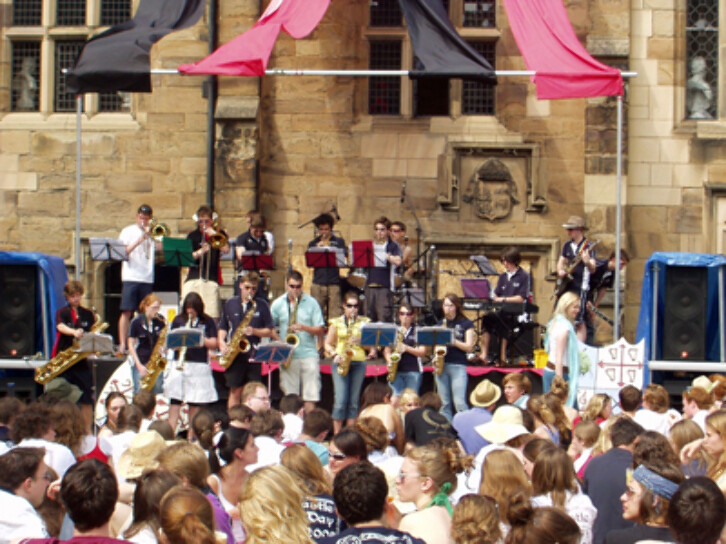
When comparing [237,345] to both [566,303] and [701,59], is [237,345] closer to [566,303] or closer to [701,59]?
[566,303]

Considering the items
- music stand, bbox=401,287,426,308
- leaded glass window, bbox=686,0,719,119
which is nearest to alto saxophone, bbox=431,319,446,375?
music stand, bbox=401,287,426,308

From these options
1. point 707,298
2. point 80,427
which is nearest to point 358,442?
point 80,427

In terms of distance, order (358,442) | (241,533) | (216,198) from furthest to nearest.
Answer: (216,198) < (358,442) < (241,533)

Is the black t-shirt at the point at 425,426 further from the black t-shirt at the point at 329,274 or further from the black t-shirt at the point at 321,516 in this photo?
the black t-shirt at the point at 329,274

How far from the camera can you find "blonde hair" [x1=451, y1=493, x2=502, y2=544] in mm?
4867

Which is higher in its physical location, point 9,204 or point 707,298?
point 9,204

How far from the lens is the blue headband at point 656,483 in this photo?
5027mm

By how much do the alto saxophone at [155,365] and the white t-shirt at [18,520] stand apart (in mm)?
6773

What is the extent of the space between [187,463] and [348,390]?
21.3ft

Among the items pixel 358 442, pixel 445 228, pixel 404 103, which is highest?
pixel 404 103

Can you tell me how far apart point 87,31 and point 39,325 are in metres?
5.67

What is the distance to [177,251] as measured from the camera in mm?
13734

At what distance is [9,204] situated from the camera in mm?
16047

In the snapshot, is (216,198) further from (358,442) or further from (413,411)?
(358,442)
